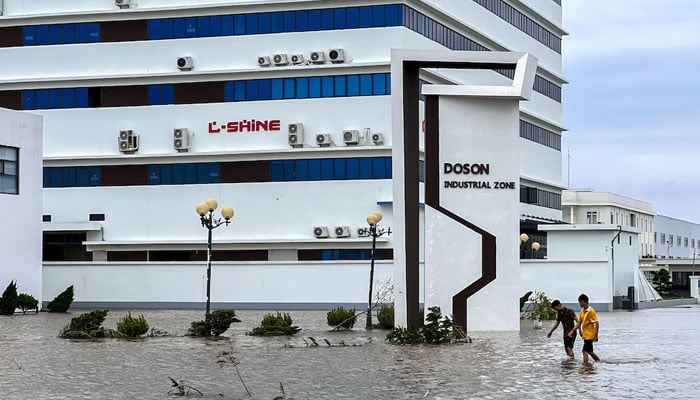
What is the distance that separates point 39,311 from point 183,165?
39.3 feet

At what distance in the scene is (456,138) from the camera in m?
31.7

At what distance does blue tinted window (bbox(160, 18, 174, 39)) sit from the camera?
56688 millimetres

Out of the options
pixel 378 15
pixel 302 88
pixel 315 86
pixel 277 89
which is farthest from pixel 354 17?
pixel 277 89

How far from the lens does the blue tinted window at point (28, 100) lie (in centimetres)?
5841

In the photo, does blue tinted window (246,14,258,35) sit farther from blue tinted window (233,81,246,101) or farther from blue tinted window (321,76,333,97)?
blue tinted window (321,76,333,97)

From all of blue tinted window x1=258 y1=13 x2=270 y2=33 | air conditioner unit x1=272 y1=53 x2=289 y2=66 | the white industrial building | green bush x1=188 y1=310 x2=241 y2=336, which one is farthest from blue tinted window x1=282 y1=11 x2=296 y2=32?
green bush x1=188 y1=310 x2=241 y2=336

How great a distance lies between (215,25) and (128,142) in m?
6.75

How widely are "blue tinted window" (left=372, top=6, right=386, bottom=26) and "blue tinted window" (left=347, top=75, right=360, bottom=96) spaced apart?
2489 millimetres

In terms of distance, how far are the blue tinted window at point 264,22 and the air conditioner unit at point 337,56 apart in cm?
335

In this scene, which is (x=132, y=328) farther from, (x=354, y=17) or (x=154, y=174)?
(x=154, y=174)

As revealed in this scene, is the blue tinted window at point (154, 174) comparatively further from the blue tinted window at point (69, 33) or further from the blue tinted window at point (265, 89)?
the blue tinted window at point (69, 33)

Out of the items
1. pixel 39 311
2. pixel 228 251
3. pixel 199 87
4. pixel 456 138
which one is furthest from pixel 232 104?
pixel 456 138

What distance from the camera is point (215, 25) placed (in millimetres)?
55906

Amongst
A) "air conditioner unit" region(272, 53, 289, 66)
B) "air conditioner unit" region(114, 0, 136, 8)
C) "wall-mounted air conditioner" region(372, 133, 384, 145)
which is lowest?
"wall-mounted air conditioner" region(372, 133, 384, 145)
